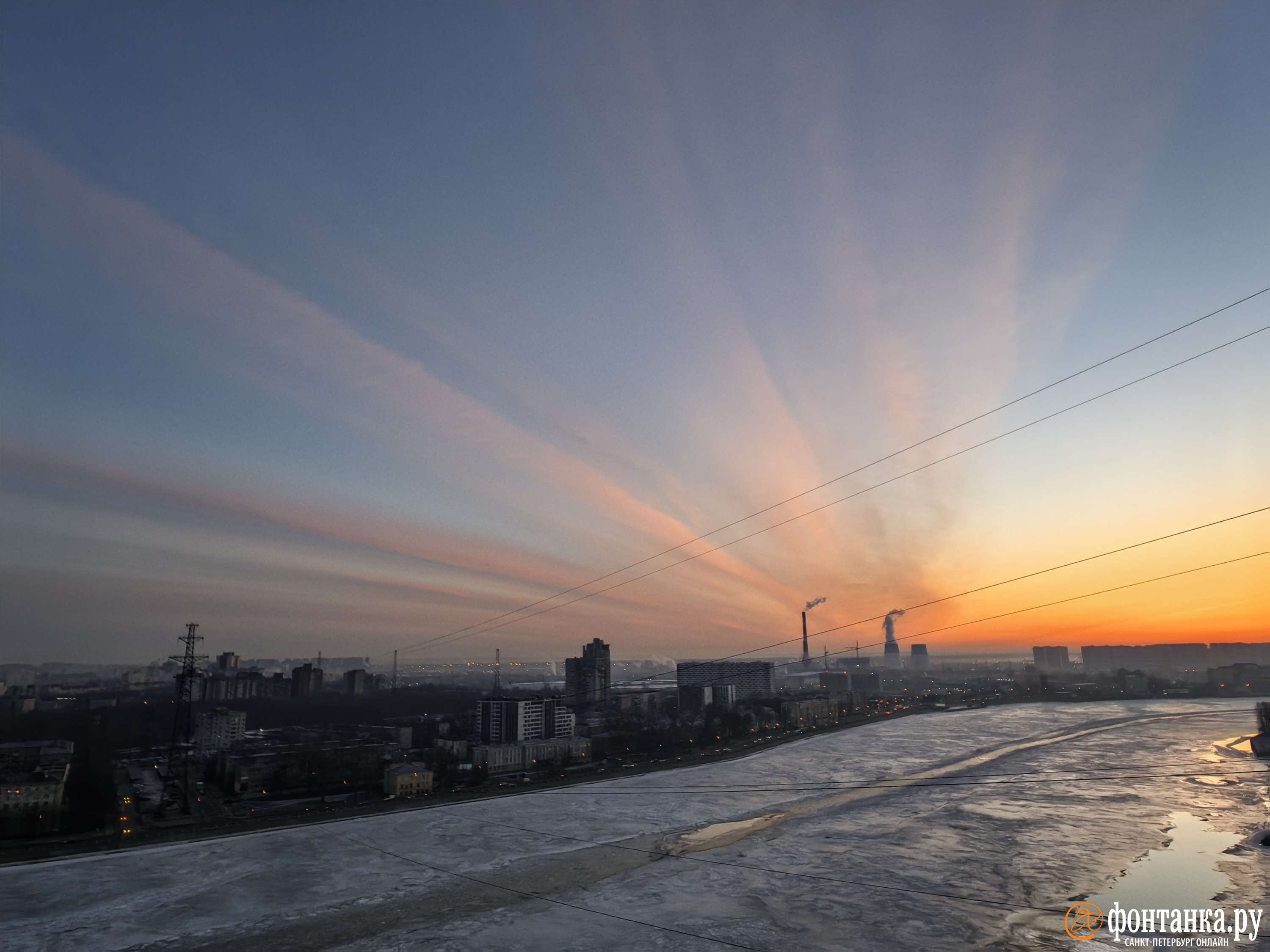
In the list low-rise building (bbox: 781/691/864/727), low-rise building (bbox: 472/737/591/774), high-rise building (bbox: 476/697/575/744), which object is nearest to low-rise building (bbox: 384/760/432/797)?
low-rise building (bbox: 472/737/591/774)

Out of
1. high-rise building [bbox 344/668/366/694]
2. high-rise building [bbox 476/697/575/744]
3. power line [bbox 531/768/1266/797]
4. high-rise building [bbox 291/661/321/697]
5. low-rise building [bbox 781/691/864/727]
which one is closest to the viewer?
power line [bbox 531/768/1266/797]

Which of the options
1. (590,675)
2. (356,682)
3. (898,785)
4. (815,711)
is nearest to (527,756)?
(898,785)

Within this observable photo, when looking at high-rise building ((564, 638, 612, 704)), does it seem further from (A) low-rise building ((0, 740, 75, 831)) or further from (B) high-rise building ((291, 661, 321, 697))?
(A) low-rise building ((0, 740, 75, 831))

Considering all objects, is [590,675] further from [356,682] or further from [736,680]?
[356,682]

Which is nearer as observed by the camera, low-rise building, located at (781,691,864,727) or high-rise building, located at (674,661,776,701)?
low-rise building, located at (781,691,864,727)

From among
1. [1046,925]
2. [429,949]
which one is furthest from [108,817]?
[1046,925]

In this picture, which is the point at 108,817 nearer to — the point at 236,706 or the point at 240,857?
the point at 240,857
